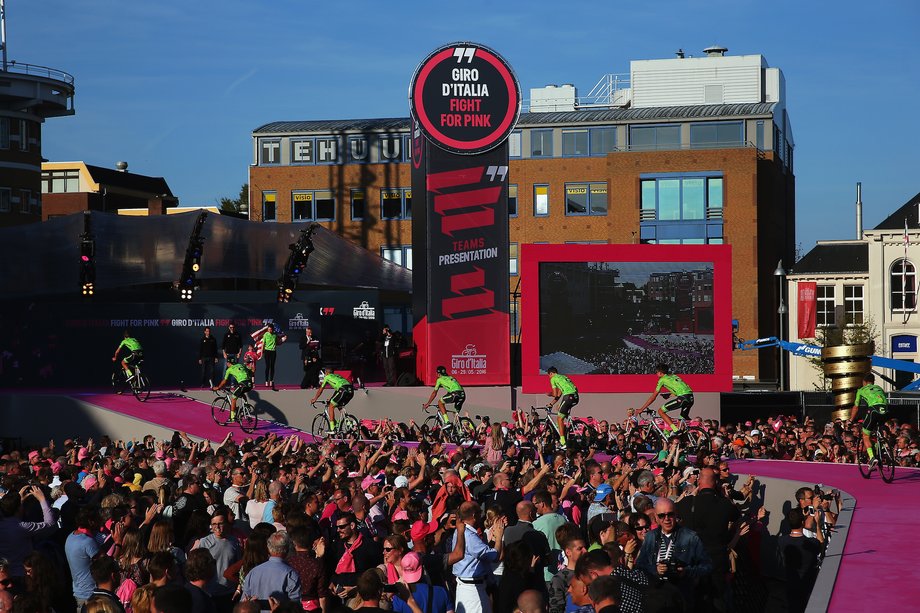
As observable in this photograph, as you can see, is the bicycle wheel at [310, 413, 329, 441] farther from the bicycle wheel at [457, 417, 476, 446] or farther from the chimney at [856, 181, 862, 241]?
the chimney at [856, 181, 862, 241]

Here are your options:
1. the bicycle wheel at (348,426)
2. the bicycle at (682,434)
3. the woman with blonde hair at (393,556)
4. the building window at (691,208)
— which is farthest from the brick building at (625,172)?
the woman with blonde hair at (393,556)

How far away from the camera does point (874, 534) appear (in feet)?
50.2

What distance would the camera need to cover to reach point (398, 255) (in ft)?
230

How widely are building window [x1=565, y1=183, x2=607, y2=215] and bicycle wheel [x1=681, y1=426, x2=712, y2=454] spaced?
41.6 meters

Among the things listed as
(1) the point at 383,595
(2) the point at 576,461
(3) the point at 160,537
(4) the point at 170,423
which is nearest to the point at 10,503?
(3) the point at 160,537

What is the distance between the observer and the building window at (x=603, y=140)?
66500 mm

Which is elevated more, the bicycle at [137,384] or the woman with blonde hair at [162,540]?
the bicycle at [137,384]

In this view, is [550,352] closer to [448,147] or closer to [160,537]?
[448,147]

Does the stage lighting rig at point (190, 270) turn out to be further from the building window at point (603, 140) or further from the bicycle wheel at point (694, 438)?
the building window at point (603, 140)

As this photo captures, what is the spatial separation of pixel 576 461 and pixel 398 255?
177ft

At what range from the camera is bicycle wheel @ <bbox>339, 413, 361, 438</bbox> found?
29000 millimetres

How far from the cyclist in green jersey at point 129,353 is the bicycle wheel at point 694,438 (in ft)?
47.9

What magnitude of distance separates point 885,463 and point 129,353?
20.0m

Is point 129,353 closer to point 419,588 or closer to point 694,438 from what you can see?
point 694,438
